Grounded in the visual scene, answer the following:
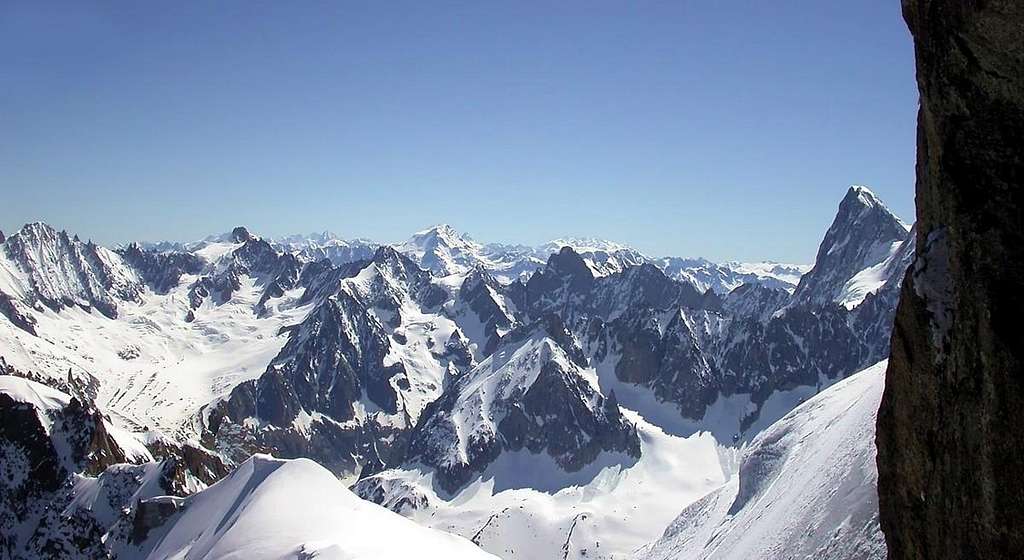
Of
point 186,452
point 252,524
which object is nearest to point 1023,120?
point 252,524

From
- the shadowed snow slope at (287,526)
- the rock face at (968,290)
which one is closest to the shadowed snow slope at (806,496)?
the rock face at (968,290)

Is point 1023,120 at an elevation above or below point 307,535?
above

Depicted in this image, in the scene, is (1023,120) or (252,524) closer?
(1023,120)

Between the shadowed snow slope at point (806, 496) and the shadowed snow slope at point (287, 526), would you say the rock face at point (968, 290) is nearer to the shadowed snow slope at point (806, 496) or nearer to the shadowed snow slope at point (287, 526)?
the shadowed snow slope at point (806, 496)

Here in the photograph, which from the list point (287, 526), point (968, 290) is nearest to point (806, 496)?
point (968, 290)

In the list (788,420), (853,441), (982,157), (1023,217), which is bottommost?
(788,420)

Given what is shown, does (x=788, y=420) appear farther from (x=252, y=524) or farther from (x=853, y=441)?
(x=252, y=524)
